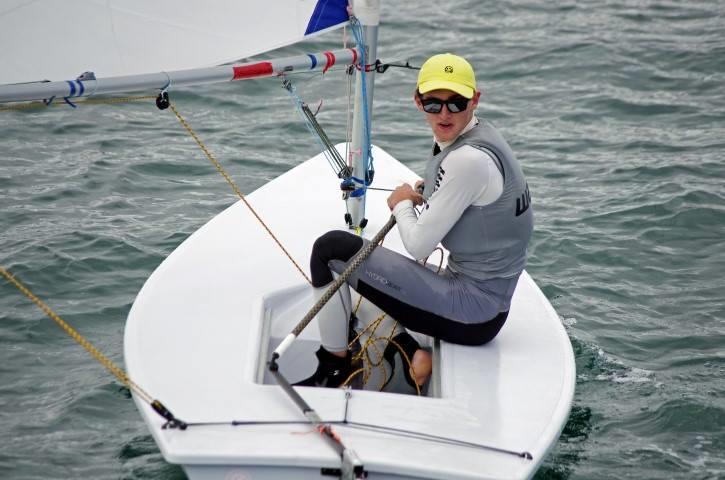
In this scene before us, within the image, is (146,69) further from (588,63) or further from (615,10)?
(615,10)

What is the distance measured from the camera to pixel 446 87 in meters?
3.08

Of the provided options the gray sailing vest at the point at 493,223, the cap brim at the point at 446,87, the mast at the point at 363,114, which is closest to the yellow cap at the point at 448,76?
the cap brim at the point at 446,87

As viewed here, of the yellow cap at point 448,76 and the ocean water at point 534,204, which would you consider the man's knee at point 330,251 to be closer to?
the yellow cap at point 448,76

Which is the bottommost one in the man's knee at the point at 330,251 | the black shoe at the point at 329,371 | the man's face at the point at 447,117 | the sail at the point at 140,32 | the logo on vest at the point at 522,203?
the black shoe at the point at 329,371

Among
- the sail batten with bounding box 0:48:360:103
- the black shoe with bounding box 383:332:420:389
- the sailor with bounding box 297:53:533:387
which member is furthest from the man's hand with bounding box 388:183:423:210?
the sail batten with bounding box 0:48:360:103

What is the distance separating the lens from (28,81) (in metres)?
3.21

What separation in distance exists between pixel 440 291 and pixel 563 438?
88 cm

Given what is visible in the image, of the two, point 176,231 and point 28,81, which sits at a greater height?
point 28,81

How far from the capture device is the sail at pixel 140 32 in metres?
3.24

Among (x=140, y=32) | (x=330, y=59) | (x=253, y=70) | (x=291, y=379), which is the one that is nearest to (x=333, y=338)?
(x=291, y=379)

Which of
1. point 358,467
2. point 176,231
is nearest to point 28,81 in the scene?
point 358,467

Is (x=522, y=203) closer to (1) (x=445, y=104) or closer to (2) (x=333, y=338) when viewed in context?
(1) (x=445, y=104)

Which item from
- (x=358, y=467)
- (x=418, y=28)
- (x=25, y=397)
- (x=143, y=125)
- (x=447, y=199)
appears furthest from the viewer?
(x=418, y=28)

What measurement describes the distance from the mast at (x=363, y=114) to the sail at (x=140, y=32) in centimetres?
12
